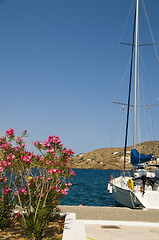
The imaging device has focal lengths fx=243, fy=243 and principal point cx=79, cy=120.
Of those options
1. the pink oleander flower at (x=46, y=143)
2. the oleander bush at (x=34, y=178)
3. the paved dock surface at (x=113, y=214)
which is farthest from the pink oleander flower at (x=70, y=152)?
the paved dock surface at (x=113, y=214)

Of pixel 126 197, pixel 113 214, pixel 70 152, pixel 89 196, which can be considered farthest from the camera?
pixel 89 196

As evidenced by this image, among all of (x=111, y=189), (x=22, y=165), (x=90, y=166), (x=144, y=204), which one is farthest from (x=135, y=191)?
(x=90, y=166)

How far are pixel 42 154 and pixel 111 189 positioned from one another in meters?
Answer: 16.0

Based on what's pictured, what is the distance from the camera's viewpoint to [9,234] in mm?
7289

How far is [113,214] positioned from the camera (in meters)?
12.2

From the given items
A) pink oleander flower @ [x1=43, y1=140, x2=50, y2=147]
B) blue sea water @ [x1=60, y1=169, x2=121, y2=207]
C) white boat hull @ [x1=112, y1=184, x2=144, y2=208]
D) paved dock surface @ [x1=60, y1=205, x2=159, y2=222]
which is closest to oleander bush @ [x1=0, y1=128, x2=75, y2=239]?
pink oleander flower @ [x1=43, y1=140, x2=50, y2=147]

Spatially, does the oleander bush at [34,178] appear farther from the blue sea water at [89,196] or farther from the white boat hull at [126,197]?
the blue sea water at [89,196]

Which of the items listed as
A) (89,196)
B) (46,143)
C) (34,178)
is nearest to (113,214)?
(34,178)

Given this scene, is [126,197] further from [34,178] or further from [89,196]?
[89,196]

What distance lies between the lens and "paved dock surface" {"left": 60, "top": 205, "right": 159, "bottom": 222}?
37.6 feet

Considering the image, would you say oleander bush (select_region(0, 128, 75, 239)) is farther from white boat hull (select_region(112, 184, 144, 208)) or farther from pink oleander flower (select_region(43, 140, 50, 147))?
white boat hull (select_region(112, 184, 144, 208))

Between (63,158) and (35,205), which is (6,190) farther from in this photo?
(63,158)

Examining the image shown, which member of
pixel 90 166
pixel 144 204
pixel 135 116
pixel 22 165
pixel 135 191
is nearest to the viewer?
pixel 22 165

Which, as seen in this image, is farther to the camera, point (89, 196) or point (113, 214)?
point (89, 196)
